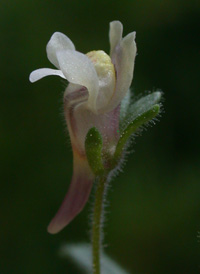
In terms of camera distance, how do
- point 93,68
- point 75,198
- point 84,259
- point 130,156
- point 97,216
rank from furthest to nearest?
point 130,156
point 84,259
point 75,198
point 97,216
point 93,68

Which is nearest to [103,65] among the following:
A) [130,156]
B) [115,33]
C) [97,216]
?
[115,33]

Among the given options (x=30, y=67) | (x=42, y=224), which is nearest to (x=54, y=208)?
(x=42, y=224)

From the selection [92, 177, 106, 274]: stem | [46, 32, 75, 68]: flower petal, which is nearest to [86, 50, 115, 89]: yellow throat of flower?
[46, 32, 75, 68]: flower petal

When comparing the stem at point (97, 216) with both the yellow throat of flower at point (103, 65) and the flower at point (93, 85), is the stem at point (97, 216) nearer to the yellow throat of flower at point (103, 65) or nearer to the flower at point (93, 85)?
the flower at point (93, 85)

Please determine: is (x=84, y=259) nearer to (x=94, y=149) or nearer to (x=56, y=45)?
(x=94, y=149)

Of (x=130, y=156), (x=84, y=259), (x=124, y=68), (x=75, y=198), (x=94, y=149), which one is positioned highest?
(x=124, y=68)

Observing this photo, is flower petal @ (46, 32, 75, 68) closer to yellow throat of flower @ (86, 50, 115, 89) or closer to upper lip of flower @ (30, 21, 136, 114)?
upper lip of flower @ (30, 21, 136, 114)
